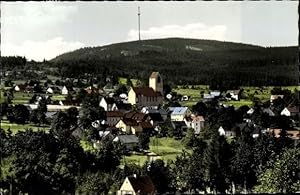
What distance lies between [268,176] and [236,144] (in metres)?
1.62

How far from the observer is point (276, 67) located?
8727 mm

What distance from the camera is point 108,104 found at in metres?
9.94

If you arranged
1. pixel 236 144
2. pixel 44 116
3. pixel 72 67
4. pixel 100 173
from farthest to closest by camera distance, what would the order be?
pixel 72 67 → pixel 44 116 → pixel 236 144 → pixel 100 173

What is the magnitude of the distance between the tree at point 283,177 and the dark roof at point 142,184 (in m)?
1.04

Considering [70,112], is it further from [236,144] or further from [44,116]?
[236,144]

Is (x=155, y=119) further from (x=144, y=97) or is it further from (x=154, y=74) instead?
(x=154, y=74)

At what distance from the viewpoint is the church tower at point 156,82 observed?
1003 centimetres

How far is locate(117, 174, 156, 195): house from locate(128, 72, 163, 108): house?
12.2 feet

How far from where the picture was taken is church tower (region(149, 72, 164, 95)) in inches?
395

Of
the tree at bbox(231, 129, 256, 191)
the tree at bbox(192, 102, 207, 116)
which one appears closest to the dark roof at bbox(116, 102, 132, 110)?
the tree at bbox(192, 102, 207, 116)

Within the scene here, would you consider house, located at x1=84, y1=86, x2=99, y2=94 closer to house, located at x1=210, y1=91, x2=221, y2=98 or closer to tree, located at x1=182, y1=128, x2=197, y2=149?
house, located at x1=210, y1=91, x2=221, y2=98

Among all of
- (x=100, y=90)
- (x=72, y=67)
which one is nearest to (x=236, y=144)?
(x=100, y=90)

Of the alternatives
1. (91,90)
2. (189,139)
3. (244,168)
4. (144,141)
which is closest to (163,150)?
(144,141)

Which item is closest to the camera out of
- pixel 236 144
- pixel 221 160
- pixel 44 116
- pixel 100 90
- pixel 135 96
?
pixel 221 160
